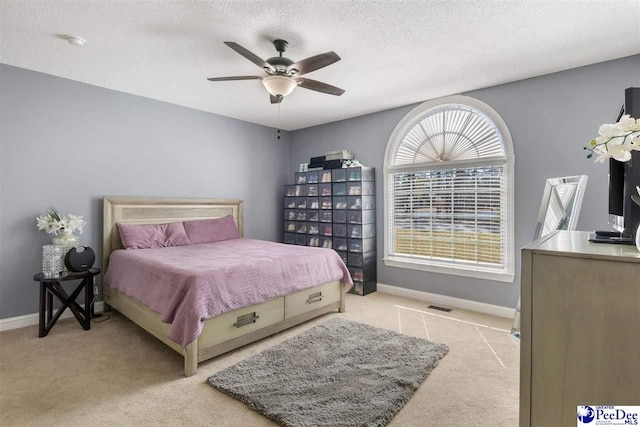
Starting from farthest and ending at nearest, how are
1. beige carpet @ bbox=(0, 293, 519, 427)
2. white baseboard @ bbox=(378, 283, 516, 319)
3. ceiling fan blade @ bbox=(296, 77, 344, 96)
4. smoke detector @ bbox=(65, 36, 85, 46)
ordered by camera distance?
white baseboard @ bbox=(378, 283, 516, 319)
ceiling fan blade @ bbox=(296, 77, 344, 96)
smoke detector @ bbox=(65, 36, 85, 46)
beige carpet @ bbox=(0, 293, 519, 427)

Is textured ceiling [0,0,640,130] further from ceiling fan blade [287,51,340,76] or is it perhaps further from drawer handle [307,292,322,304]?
drawer handle [307,292,322,304]

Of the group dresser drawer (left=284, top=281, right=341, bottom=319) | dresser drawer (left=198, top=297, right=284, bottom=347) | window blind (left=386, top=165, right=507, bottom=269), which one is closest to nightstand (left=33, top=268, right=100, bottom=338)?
dresser drawer (left=198, top=297, right=284, bottom=347)

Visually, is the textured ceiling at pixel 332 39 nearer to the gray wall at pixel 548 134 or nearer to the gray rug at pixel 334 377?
the gray wall at pixel 548 134

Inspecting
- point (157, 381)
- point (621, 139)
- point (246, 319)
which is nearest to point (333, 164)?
point (246, 319)

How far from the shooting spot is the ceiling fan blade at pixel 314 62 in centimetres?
224

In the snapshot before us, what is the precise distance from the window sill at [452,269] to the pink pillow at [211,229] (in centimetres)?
220

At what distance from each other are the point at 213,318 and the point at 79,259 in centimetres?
171

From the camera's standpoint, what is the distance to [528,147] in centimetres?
329

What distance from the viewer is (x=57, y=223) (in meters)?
3.09

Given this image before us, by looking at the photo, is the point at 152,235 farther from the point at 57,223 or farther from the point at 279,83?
the point at 279,83

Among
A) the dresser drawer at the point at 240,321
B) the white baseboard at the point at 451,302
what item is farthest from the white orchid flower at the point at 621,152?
the white baseboard at the point at 451,302

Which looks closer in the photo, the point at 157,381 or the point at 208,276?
the point at 157,381

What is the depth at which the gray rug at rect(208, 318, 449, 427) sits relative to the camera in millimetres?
1840

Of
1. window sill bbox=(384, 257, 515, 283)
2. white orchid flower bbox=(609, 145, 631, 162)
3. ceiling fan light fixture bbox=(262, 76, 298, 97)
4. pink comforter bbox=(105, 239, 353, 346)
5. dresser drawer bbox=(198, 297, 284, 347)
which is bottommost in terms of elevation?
dresser drawer bbox=(198, 297, 284, 347)
